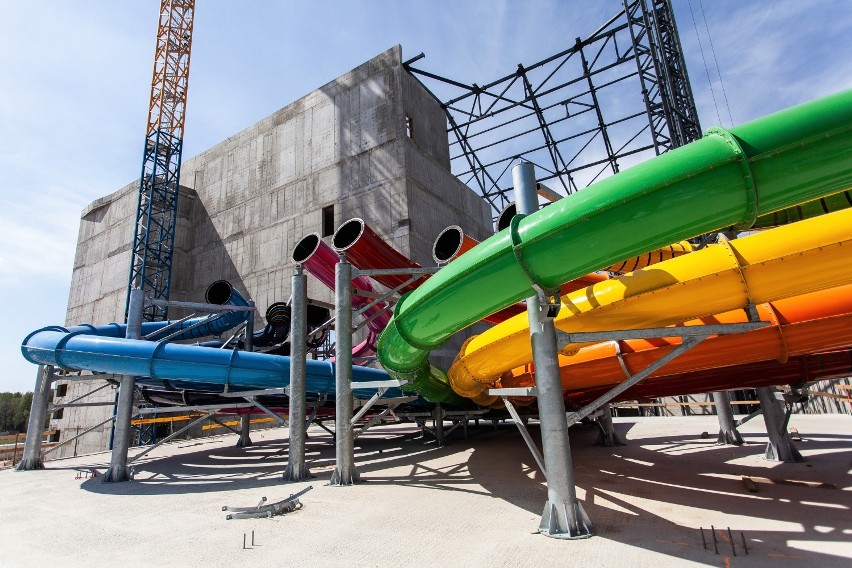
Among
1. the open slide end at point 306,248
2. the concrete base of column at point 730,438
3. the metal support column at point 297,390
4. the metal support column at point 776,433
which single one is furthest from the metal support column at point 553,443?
the concrete base of column at point 730,438

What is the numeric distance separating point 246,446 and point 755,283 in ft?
49.9

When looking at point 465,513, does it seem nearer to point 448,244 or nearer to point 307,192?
point 448,244

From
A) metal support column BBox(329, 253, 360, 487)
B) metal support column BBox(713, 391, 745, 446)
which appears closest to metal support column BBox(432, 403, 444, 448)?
metal support column BBox(329, 253, 360, 487)

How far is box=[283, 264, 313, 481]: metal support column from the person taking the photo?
8461mm

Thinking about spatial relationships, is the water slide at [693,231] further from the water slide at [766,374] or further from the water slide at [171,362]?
the water slide at [171,362]

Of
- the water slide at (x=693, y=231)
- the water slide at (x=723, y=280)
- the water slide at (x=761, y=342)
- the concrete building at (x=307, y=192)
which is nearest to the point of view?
the water slide at (x=693, y=231)

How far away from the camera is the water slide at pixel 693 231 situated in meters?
2.89

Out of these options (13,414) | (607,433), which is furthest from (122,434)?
(13,414)

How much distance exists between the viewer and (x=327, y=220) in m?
22.6

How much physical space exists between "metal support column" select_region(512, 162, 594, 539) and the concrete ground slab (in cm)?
19

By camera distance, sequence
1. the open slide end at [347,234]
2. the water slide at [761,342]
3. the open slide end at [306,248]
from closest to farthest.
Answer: the water slide at [761,342] < the open slide end at [347,234] < the open slide end at [306,248]

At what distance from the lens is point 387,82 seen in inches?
858

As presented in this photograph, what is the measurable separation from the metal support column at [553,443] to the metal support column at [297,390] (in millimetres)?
5295

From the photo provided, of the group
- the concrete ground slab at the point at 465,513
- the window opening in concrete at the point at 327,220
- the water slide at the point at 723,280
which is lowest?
the concrete ground slab at the point at 465,513
